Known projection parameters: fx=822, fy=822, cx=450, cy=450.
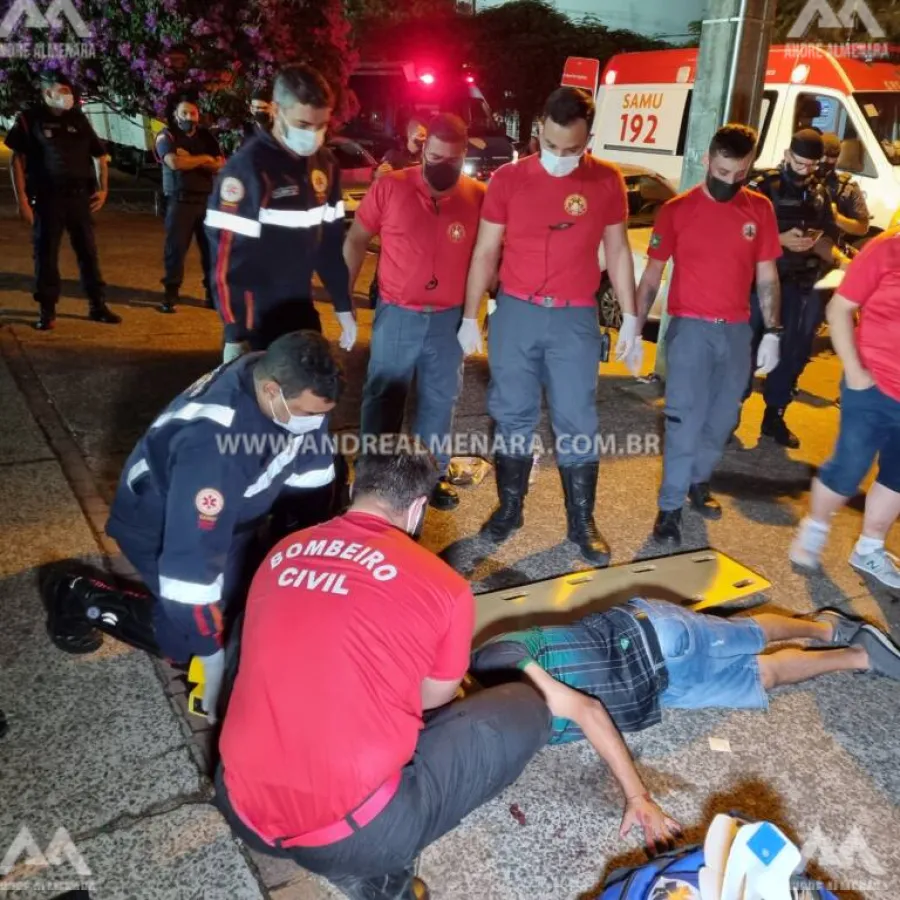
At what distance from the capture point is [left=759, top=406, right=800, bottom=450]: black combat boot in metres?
5.06

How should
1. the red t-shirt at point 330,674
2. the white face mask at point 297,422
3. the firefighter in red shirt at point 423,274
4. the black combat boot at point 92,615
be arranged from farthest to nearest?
the firefighter in red shirt at point 423,274, the black combat boot at point 92,615, the white face mask at point 297,422, the red t-shirt at point 330,674

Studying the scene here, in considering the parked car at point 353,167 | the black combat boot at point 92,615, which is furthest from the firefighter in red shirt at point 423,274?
the parked car at point 353,167

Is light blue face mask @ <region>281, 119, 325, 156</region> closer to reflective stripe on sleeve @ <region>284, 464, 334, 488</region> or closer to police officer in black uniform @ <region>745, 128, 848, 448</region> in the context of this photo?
reflective stripe on sleeve @ <region>284, 464, 334, 488</region>

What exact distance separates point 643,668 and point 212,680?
1275mm

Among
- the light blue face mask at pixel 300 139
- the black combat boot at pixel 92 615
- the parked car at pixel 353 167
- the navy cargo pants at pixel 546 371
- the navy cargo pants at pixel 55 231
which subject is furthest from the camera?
the parked car at pixel 353 167

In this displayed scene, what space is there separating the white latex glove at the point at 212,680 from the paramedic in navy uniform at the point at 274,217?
1.41 meters

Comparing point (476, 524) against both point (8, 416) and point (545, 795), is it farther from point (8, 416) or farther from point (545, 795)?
point (8, 416)

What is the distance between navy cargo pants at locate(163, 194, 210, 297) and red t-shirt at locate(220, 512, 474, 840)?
19.0 ft

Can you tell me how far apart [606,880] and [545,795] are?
0.35 meters

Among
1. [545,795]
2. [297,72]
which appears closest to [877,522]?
[545,795]

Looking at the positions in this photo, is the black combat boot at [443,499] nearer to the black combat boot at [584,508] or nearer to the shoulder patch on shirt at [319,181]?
the black combat boot at [584,508]

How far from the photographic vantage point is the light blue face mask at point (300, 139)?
327 cm

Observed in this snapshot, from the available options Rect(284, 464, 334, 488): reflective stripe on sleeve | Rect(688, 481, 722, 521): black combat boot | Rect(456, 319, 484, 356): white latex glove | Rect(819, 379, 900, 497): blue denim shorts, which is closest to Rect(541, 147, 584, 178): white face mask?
Rect(456, 319, 484, 356): white latex glove

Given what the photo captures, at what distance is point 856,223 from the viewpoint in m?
5.87
